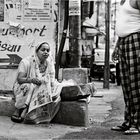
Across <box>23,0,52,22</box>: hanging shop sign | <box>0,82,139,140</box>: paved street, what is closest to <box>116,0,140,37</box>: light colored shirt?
<box>0,82,139,140</box>: paved street

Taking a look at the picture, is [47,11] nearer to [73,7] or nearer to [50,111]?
[73,7]

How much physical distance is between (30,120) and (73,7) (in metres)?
2.06

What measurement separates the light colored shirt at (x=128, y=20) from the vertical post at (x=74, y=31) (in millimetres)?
1830

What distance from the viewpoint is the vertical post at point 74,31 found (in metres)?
8.06

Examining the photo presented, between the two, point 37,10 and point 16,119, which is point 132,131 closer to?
point 16,119

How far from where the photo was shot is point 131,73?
622cm

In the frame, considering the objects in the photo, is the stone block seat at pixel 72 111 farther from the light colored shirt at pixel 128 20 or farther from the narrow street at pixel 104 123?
the light colored shirt at pixel 128 20

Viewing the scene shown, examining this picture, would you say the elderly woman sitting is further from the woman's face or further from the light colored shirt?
the light colored shirt

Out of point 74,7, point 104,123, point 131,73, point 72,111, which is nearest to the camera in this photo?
point 131,73

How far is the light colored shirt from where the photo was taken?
6.21 meters

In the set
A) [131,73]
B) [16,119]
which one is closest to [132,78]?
[131,73]

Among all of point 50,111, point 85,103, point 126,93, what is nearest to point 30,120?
point 50,111

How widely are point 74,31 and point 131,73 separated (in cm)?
221

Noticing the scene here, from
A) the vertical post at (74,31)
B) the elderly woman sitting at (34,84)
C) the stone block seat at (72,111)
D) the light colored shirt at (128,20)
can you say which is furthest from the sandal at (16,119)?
the light colored shirt at (128,20)
